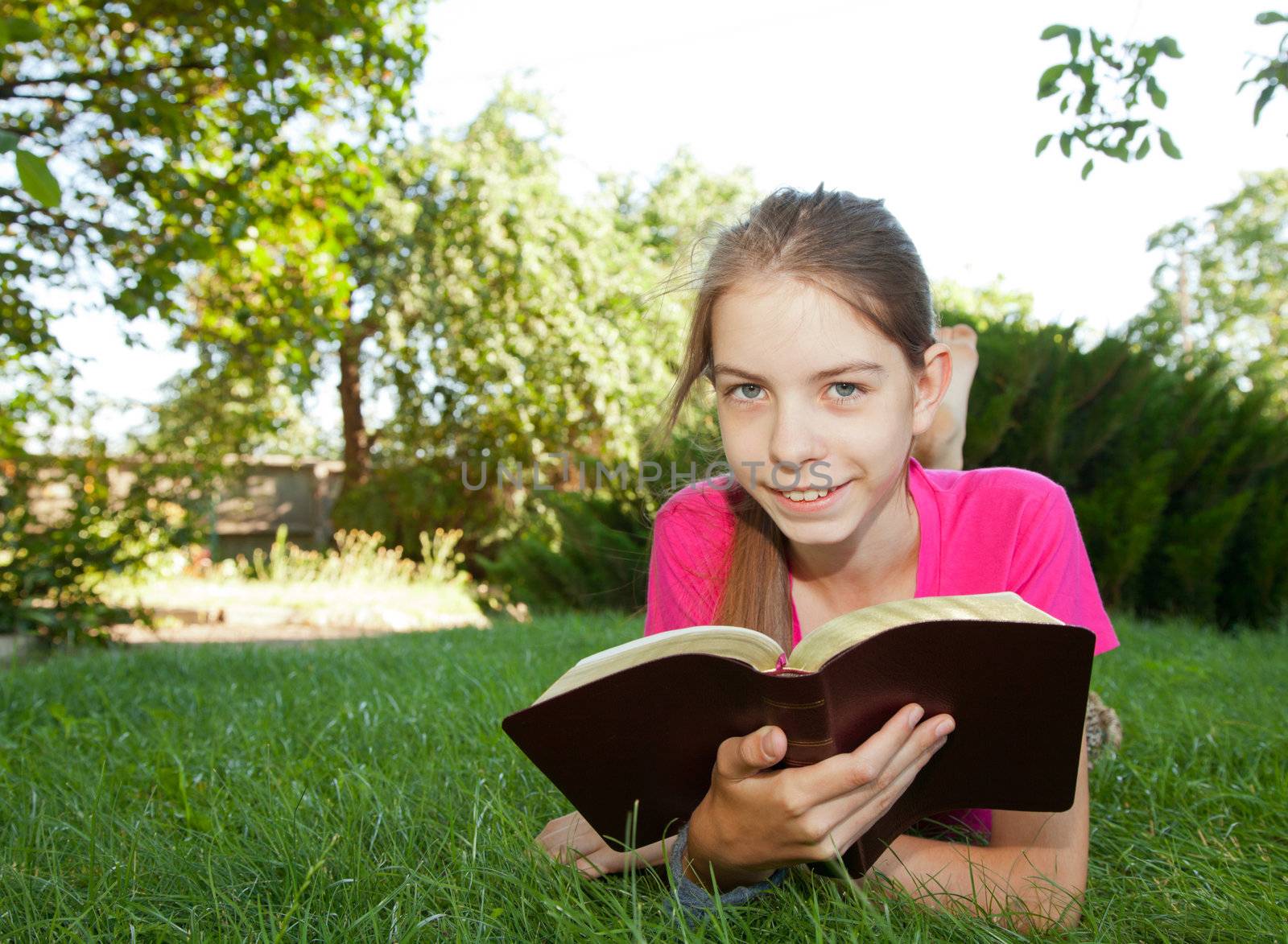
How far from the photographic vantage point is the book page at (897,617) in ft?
3.51

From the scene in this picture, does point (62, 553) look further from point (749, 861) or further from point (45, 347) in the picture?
point (749, 861)

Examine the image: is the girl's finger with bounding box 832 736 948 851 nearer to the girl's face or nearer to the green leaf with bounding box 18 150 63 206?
the girl's face


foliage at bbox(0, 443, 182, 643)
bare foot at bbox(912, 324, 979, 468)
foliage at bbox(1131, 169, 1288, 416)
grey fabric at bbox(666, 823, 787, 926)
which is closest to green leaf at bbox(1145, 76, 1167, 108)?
bare foot at bbox(912, 324, 979, 468)

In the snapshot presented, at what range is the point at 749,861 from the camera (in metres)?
1.31

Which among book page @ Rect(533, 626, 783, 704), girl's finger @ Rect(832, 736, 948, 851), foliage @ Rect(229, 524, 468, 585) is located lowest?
foliage @ Rect(229, 524, 468, 585)

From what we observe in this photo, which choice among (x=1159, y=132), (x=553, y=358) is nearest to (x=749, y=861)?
(x=1159, y=132)

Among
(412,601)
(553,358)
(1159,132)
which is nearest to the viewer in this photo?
(1159,132)

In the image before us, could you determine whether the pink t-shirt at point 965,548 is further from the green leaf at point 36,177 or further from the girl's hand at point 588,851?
the green leaf at point 36,177

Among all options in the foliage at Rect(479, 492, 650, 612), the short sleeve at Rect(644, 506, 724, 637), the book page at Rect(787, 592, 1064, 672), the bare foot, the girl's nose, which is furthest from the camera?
the foliage at Rect(479, 492, 650, 612)

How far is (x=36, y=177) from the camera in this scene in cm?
170

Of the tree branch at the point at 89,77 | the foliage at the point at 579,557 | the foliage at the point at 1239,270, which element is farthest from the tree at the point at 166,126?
the foliage at the point at 1239,270

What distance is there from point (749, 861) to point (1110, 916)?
56cm

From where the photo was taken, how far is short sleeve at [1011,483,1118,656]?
5.30 feet

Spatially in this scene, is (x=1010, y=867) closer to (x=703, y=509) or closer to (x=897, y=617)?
(x=897, y=617)
